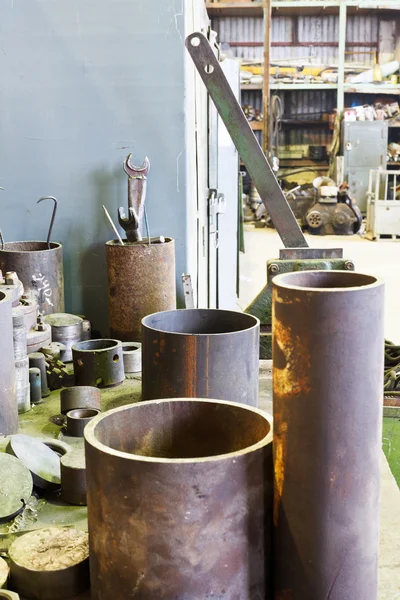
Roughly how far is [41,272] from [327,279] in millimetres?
1807

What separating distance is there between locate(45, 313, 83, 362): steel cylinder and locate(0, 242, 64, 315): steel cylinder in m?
0.13

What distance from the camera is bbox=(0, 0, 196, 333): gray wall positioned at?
299cm

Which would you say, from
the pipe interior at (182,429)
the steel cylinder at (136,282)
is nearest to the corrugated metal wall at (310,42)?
the steel cylinder at (136,282)

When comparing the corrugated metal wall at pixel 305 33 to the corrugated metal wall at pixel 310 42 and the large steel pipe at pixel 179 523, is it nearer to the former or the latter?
the corrugated metal wall at pixel 310 42

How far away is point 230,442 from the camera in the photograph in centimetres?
142

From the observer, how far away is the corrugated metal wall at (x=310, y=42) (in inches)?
492

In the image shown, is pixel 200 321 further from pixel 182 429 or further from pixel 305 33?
pixel 305 33

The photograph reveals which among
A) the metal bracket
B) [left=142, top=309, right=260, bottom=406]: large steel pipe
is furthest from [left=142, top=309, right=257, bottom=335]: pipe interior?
the metal bracket

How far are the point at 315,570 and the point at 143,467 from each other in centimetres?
34

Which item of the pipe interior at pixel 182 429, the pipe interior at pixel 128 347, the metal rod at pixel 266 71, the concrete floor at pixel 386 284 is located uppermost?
the metal rod at pixel 266 71

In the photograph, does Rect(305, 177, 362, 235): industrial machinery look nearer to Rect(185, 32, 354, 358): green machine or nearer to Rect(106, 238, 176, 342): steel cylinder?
Rect(185, 32, 354, 358): green machine

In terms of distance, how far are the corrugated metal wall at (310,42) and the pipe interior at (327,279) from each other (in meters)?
11.6

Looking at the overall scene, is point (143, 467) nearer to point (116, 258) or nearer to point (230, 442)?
point (230, 442)

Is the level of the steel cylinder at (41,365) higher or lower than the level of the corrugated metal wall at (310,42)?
lower
